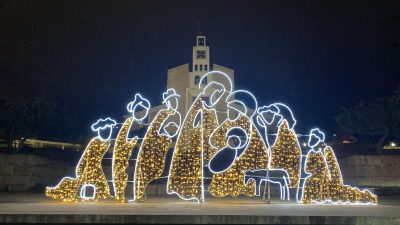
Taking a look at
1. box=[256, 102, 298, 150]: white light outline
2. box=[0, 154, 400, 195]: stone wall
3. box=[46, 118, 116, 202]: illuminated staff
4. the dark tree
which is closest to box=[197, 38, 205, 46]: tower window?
the dark tree

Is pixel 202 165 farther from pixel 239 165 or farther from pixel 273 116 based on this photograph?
pixel 273 116

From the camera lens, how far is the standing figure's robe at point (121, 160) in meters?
14.7

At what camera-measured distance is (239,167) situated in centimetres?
1457

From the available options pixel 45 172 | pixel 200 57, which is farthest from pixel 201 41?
pixel 45 172

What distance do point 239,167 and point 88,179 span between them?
5.01 m

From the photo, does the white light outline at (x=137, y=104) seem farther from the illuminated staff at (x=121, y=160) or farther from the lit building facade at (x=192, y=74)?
the lit building facade at (x=192, y=74)

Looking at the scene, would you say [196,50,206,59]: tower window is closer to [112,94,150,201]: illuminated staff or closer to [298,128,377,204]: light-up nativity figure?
[112,94,150,201]: illuminated staff

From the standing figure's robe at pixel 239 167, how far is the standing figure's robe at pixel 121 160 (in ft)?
9.27

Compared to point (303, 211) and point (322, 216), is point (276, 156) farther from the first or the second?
point (322, 216)

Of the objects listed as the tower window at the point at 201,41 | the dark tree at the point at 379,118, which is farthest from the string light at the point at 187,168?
the tower window at the point at 201,41

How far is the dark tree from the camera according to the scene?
2436 centimetres

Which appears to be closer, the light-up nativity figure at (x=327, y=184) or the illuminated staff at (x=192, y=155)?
the illuminated staff at (x=192, y=155)

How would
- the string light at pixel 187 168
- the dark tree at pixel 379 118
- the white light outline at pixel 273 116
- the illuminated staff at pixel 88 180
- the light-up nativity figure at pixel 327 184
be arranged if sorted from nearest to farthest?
the string light at pixel 187 168
the illuminated staff at pixel 88 180
the light-up nativity figure at pixel 327 184
the white light outline at pixel 273 116
the dark tree at pixel 379 118

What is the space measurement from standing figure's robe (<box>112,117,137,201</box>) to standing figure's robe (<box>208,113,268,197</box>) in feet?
9.27
